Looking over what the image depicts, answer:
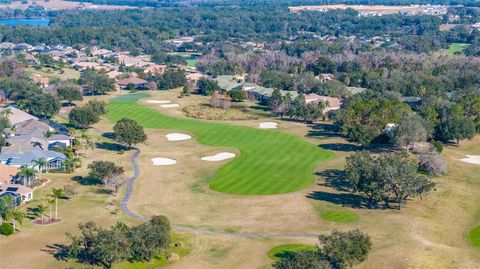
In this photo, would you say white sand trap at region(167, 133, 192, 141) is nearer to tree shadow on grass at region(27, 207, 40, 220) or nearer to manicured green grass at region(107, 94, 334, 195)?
manicured green grass at region(107, 94, 334, 195)

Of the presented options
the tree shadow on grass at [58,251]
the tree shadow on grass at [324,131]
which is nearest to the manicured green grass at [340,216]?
the tree shadow on grass at [58,251]

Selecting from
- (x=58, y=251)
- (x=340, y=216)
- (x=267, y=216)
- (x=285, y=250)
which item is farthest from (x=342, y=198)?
(x=58, y=251)

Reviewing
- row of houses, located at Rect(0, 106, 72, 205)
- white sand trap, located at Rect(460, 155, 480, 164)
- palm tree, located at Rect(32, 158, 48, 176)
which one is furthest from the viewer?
white sand trap, located at Rect(460, 155, 480, 164)

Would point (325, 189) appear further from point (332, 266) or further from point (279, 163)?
point (332, 266)

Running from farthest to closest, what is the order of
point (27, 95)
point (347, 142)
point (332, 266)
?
point (27, 95) < point (347, 142) < point (332, 266)

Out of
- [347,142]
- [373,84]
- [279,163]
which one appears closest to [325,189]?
[279,163]

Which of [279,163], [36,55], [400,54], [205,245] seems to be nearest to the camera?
[205,245]

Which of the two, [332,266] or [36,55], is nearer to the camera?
[332,266]

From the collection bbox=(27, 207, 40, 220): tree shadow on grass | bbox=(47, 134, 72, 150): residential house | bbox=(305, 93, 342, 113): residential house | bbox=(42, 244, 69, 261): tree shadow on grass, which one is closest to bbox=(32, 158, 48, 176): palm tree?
bbox=(47, 134, 72, 150): residential house
